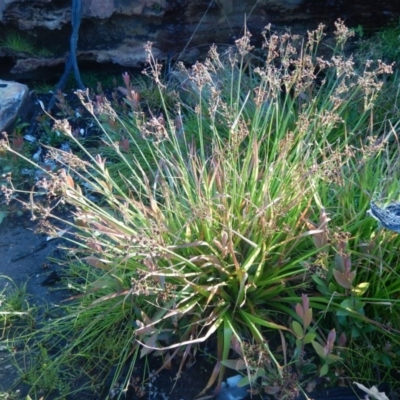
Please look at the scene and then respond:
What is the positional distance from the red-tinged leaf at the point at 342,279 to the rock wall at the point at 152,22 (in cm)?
326

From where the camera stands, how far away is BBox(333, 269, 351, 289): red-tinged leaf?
2387 mm

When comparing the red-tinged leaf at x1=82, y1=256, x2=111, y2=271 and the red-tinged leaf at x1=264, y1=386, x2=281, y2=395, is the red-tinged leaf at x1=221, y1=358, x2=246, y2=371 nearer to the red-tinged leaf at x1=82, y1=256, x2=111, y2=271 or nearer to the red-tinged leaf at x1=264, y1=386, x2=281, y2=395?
the red-tinged leaf at x1=264, y1=386, x2=281, y2=395

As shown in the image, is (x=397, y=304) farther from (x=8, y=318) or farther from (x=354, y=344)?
(x=8, y=318)

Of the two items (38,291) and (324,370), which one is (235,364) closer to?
(324,370)

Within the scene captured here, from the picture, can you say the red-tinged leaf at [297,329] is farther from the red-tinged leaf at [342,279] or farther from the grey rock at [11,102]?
the grey rock at [11,102]

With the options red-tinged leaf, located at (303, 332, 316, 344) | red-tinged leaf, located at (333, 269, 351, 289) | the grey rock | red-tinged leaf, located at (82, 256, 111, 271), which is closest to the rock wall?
the grey rock

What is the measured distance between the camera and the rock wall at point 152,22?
16.8 feet

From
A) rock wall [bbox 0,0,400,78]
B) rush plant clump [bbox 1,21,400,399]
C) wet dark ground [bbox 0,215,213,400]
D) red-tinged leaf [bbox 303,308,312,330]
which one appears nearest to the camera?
red-tinged leaf [bbox 303,308,312,330]

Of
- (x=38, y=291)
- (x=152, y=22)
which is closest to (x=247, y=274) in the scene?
(x=38, y=291)

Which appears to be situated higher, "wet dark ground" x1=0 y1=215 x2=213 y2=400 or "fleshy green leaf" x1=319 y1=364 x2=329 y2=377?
"fleshy green leaf" x1=319 y1=364 x2=329 y2=377

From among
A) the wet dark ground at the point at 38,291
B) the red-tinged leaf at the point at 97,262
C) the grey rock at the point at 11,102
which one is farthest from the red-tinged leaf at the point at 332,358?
the grey rock at the point at 11,102

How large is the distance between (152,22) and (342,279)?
360 centimetres

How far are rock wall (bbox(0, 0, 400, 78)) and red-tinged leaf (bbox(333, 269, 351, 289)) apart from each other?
10.7 ft

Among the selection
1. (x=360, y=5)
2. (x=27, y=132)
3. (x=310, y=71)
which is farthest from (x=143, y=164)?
(x=360, y=5)
